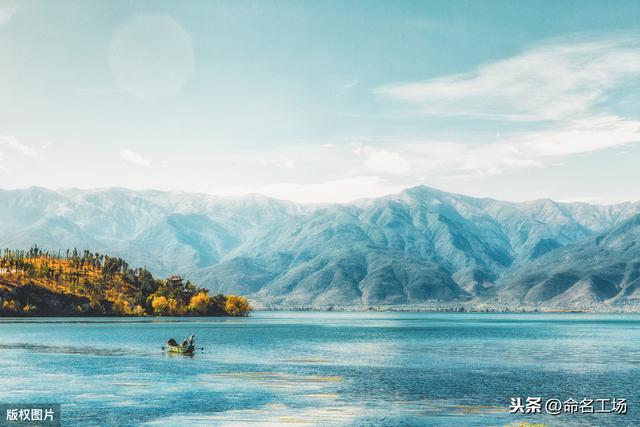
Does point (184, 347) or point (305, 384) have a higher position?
point (184, 347)

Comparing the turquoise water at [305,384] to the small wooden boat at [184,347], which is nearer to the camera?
the turquoise water at [305,384]

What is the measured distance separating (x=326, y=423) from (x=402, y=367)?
64.4m

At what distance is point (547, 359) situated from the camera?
150000 millimetres

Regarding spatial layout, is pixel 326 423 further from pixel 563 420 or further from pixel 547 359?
pixel 547 359

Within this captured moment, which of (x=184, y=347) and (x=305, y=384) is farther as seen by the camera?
(x=184, y=347)

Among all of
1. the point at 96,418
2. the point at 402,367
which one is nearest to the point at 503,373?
the point at 402,367

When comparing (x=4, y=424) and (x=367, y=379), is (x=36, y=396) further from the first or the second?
(x=367, y=379)

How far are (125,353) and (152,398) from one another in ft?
235

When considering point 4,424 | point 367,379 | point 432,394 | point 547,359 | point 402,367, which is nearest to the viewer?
point 4,424

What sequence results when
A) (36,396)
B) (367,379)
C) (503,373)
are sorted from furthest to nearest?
1. (503,373)
2. (367,379)
3. (36,396)

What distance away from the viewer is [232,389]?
93375mm

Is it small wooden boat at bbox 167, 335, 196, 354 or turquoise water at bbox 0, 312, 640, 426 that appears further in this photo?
small wooden boat at bbox 167, 335, 196, 354

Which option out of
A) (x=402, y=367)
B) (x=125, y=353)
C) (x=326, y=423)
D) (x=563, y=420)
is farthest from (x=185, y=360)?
(x=563, y=420)

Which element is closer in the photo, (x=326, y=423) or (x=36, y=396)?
(x=326, y=423)
